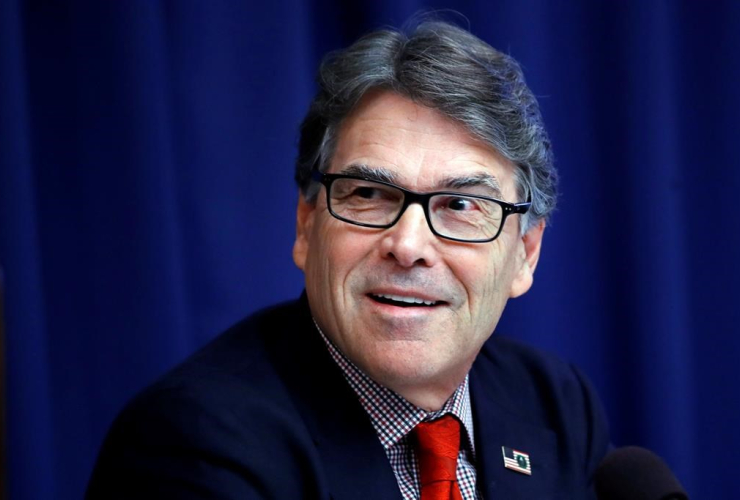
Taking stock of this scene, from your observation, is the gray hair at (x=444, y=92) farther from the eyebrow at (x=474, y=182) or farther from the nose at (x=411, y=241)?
the nose at (x=411, y=241)

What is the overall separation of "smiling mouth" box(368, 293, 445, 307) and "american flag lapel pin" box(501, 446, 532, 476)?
0.48 metres

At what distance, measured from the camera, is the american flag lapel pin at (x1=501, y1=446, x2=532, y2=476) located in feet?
7.08

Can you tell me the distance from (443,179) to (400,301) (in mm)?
278

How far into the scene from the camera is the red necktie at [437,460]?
1947 mm

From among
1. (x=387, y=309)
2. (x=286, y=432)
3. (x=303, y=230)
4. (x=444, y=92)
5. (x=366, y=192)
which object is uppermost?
(x=444, y=92)

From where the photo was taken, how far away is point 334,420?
1.95 metres

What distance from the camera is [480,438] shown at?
2.16 metres

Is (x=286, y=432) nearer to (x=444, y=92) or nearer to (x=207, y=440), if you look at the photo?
(x=207, y=440)

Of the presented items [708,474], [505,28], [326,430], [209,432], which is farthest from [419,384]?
[708,474]

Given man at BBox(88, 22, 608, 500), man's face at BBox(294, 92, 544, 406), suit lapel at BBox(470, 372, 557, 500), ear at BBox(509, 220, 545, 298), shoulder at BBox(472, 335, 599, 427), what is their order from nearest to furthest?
man at BBox(88, 22, 608, 500) < man's face at BBox(294, 92, 544, 406) < suit lapel at BBox(470, 372, 557, 500) < ear at BBox(509, 220, 545, 298) < shoulder at BBox(472, 335, 599, 427)

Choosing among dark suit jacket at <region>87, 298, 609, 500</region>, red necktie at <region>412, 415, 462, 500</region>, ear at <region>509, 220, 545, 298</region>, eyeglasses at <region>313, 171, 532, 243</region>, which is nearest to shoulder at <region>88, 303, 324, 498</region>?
dark suit jacket at <region>87, 298, 609, 500</region>

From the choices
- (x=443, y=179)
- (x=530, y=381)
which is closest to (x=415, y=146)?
(x=443, y=179)

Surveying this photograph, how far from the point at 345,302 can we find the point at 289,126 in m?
1.07

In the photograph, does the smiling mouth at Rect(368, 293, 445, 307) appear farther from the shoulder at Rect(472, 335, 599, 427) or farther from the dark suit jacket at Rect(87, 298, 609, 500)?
the shoulder at Rect(472, 335, 599, 427)
